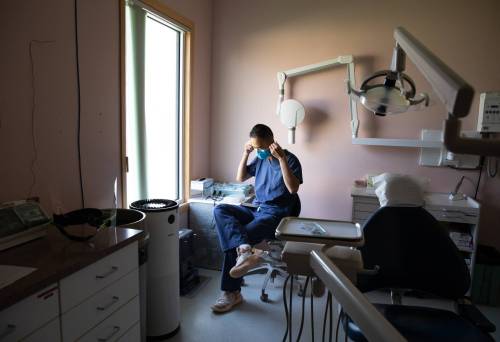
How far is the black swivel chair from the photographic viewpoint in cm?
150

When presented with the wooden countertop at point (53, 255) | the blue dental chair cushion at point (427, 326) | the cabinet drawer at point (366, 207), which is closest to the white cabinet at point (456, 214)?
the cabinet drawer at point (366, 207)

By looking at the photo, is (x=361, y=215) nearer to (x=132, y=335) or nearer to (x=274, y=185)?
(x=274, y=185)

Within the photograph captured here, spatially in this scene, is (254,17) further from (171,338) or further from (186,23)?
(171,338)

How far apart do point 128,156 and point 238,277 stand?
115 cm

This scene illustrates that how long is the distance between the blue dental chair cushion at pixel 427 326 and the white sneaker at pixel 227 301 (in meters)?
1.12

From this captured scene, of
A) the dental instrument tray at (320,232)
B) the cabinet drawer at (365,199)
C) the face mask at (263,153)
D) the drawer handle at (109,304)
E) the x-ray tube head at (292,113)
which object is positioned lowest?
the drawer handle at (109,304)

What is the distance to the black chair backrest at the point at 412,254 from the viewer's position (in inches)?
63.0

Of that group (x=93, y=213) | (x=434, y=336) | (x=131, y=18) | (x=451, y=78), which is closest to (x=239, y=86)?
(x=131, y=18)

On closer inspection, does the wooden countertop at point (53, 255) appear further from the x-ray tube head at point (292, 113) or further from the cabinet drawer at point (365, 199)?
the x-ray tube head at point (292, 113)

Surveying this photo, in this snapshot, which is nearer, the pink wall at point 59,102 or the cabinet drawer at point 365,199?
the pink wall at point 59,102

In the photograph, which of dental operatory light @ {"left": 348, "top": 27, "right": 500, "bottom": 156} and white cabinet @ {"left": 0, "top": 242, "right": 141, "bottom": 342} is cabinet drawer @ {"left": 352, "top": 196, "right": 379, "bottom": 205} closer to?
white cabinet @ {"left": 0, "top": 242, "right": 141, "bottom": 342}

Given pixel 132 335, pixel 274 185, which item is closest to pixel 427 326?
pixel 132 335

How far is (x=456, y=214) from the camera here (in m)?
2.53

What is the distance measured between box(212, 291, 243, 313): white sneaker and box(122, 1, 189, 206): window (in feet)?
3.09
